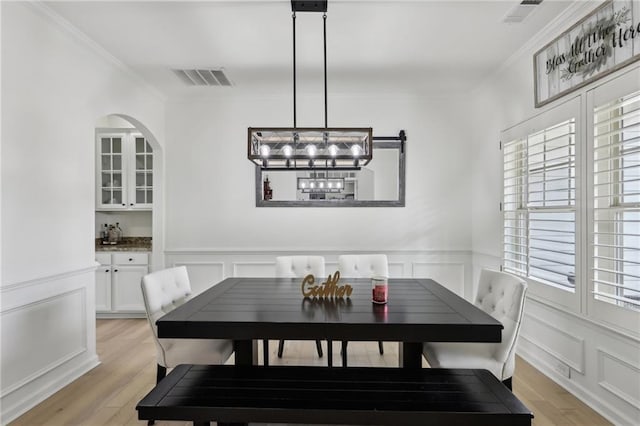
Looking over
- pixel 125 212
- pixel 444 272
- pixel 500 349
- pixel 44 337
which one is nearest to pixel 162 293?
pixel 44 337

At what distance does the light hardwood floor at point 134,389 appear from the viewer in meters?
2.35

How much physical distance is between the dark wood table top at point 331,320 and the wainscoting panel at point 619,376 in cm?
101

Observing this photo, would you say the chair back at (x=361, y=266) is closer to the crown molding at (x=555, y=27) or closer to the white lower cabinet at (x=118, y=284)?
the crown molding at (x=555, y=27)

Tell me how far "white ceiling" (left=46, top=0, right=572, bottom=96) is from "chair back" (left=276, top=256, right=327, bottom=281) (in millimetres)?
1920

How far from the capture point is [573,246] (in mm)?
2646

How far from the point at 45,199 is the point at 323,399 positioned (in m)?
2.44

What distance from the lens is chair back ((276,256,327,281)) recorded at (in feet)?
11.1

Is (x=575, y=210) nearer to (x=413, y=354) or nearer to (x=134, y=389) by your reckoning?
(x=413, y=354)

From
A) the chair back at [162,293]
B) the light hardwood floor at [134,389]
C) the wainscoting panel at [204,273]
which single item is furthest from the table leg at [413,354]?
the wainscoting panel at [204,273]

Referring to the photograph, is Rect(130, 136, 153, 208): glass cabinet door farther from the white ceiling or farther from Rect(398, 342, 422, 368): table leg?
Rect(398, 342, 422, 368): table leg

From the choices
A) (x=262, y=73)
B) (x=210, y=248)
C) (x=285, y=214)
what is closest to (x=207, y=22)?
(x=262, y=73)

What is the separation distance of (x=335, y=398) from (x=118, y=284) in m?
3.77

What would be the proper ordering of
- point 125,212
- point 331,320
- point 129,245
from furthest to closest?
point 125,212 < point 129,245 < point 331,320

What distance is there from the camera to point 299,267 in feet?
11.2
